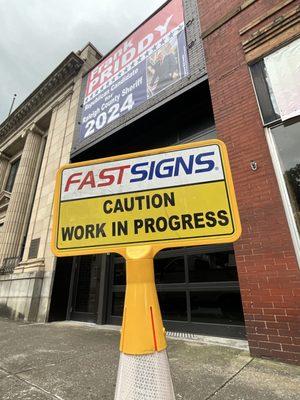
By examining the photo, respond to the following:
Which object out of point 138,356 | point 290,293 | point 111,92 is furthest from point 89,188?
point 111,92

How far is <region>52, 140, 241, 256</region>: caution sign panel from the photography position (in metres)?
1.44

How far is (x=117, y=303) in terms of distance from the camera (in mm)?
6797

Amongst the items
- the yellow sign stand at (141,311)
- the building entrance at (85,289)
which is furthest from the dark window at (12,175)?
the yellow sign stand at (141,311)

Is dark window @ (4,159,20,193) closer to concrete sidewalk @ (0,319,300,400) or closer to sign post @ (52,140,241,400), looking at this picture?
concrete sidewalk @ (0,319,300,400)

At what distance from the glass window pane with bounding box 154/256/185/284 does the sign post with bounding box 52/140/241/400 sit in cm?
456

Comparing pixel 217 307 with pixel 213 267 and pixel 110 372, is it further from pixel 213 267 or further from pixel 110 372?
pixel 110 372

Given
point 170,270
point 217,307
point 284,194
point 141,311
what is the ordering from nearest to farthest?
point 141,311 → point 284,194 → point 217,307 → point 170,270

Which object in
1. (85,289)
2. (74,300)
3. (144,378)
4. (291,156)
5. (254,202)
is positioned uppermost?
(291,156)

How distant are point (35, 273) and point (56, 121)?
264 inches

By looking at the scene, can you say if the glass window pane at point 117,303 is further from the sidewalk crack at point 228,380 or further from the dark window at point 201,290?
the sidewalk crack at point 228,380

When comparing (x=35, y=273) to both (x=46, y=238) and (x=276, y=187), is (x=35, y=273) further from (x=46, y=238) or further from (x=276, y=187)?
(x=276, y=187)

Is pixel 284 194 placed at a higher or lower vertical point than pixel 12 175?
lower

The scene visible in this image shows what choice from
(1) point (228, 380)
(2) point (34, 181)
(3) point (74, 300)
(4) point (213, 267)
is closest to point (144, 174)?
(1) point (228, 380)

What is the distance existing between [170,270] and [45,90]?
11.0m
